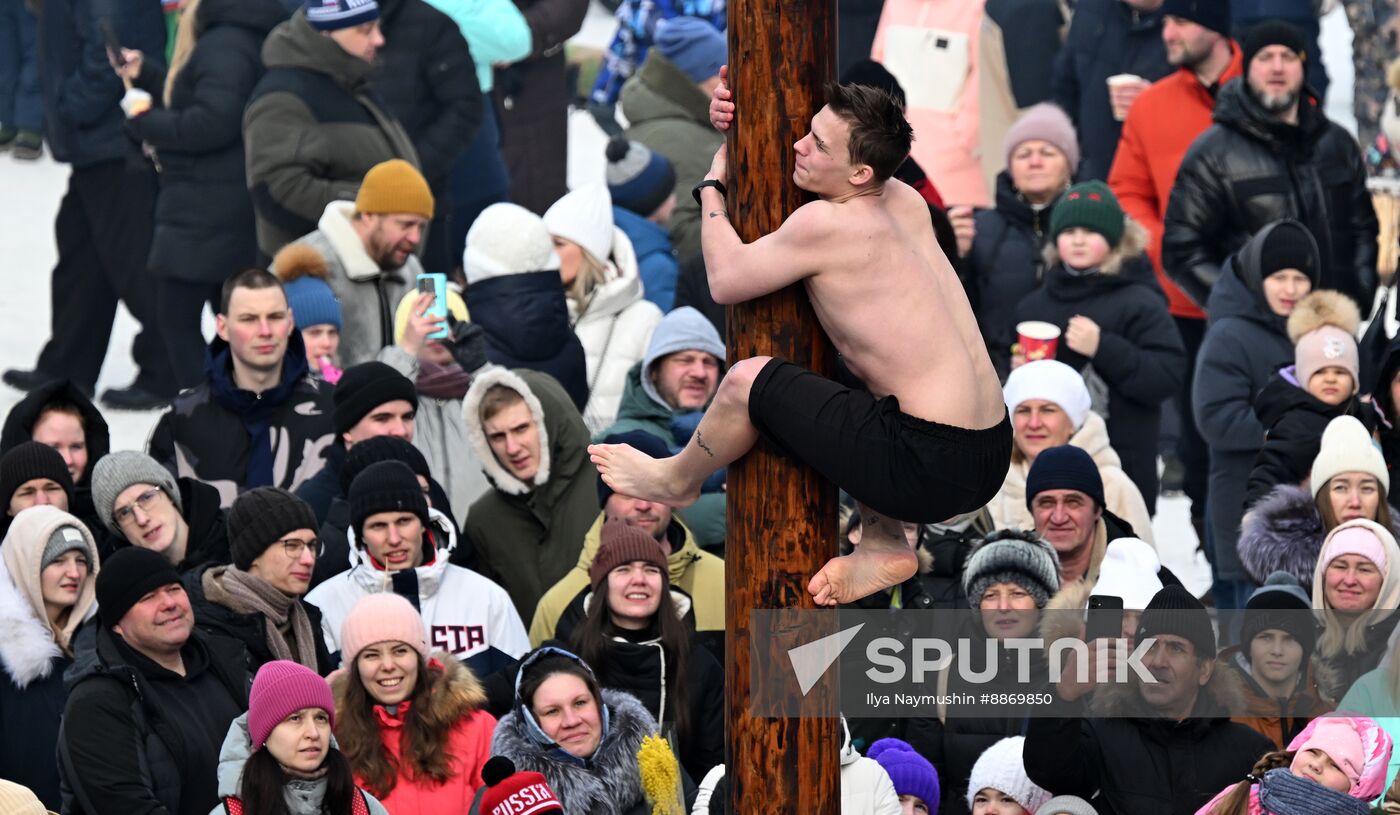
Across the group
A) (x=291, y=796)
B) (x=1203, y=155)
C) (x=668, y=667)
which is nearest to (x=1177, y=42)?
(x=1203, y=155)

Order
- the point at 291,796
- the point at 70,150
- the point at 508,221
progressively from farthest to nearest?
the point at 70,150 < the point at 508,221 < the point at 291,796

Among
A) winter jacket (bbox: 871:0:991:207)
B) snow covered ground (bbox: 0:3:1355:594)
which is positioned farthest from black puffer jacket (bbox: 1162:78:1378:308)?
winter jacket (bbox: 871:0:991:207)

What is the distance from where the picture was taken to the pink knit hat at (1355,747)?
687 centimetres

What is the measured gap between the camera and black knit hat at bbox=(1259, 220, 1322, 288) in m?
10.2

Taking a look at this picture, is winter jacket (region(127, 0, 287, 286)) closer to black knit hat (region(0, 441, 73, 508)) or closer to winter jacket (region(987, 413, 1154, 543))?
black knit hat (region(0, 441, 73, 508))

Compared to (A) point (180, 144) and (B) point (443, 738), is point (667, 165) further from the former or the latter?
(B) point (443, 738)

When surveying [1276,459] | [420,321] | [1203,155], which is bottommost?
[1276,459]

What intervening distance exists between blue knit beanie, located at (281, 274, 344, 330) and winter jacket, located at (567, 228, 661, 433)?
43.5 inches

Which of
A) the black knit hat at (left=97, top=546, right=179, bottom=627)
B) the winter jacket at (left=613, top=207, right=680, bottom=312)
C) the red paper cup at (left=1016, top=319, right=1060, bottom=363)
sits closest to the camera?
the black knit hat at (left=97, top=546, right=179, bottom=627)

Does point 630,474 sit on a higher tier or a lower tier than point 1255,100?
lower

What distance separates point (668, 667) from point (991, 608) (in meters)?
1.05

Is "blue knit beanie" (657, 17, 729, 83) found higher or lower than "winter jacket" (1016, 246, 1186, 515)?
higher

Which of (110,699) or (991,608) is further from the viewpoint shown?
(991,608)

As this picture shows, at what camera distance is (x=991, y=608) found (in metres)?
7.92
